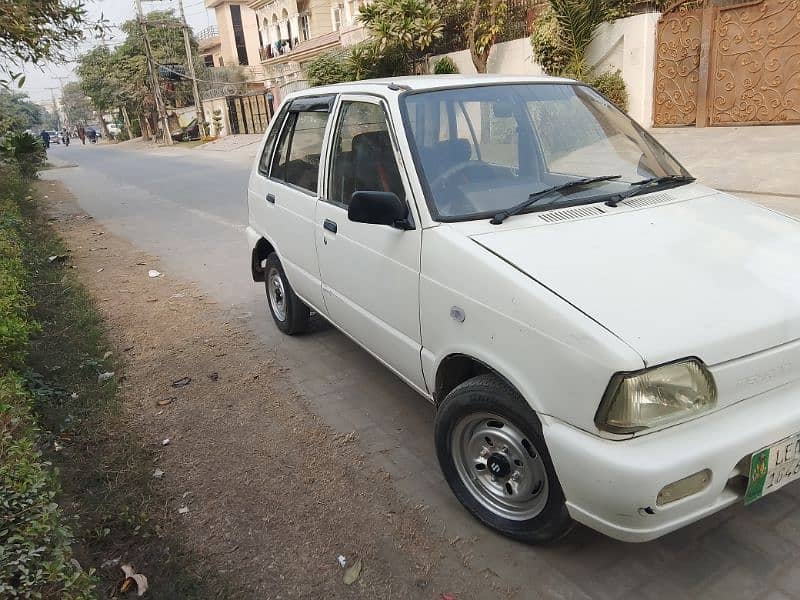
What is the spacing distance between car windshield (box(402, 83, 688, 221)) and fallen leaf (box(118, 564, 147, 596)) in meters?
1.97

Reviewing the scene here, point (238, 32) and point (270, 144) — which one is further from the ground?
point (238, 32)

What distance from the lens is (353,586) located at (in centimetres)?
252

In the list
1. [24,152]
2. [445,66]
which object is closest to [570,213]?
[445,66]

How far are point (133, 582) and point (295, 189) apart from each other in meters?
2.56

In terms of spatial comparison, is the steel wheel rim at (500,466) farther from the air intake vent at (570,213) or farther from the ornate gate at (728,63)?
the ornate gate at (728,63)

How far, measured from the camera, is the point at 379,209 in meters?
2.82

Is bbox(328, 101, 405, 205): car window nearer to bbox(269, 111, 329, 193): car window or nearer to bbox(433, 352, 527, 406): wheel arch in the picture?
bbox(269, 111, 329, 193): car window

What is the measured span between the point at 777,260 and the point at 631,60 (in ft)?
40.7

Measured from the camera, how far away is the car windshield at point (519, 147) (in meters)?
2.91

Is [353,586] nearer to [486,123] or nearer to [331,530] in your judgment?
[331,530]

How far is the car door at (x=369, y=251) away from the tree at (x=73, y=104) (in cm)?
10326

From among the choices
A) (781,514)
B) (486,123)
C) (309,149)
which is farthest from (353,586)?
(309,149)

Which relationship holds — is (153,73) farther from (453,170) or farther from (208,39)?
(453,170)

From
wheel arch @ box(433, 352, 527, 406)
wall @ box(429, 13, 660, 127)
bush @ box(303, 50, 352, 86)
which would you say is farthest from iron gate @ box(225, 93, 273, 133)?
wheel arch @ box(433, 352, 527, 406)
